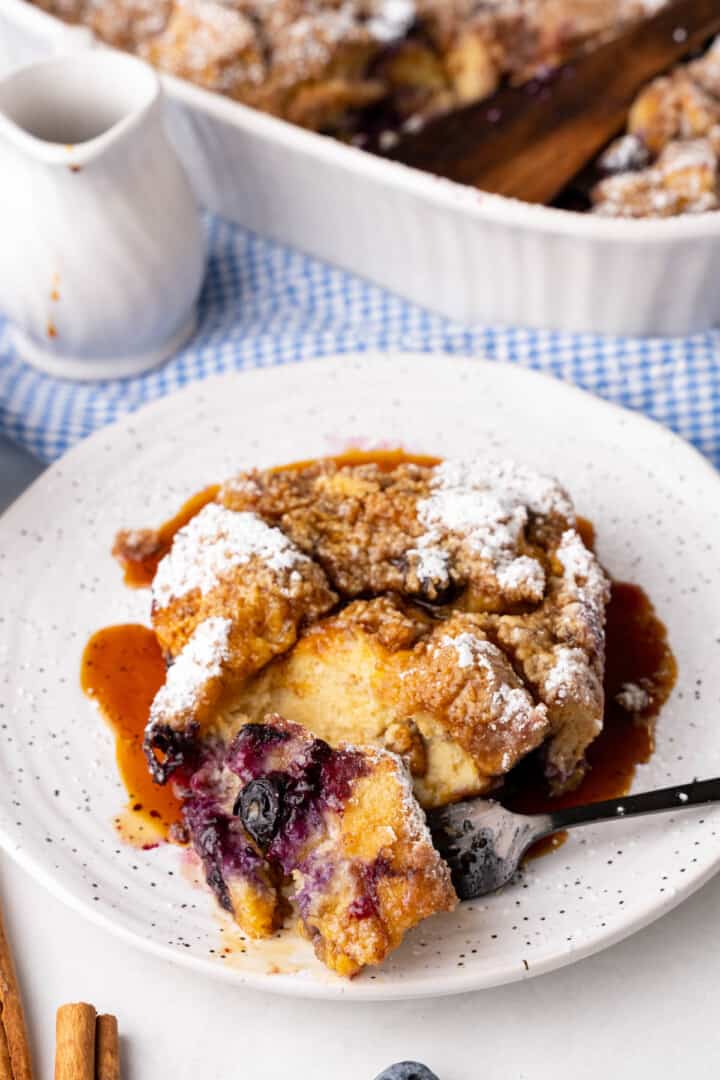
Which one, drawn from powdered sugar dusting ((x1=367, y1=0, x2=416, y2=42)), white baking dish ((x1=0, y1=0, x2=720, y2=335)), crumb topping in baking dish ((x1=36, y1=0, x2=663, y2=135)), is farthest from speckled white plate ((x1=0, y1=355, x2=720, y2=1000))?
powdered sugar dusting ((x1=367, y1=0, x2=416, y2=42))

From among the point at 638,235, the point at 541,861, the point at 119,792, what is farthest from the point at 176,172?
the point at 541,861

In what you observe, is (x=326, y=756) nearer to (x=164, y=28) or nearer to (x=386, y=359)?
(x=386, y=359)

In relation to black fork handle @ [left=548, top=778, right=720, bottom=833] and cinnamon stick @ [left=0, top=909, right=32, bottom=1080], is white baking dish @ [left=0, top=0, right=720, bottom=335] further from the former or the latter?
cinnamon stick @ [left=0, top=909, right=32, bottom=1080]

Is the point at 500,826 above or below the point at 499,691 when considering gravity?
below

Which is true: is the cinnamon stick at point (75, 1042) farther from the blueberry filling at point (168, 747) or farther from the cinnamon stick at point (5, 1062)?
the blueberry filling at point (168, 747)

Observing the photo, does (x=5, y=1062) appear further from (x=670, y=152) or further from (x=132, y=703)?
(x=670, y=152)

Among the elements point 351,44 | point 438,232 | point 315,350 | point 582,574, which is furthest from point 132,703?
point 351,44
